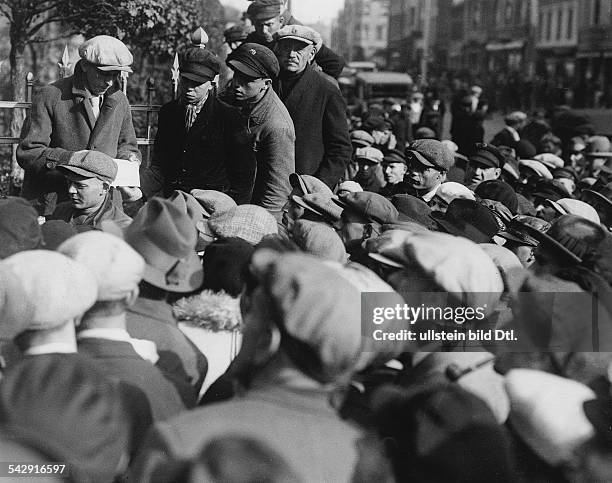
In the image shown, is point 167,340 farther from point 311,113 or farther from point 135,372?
point 311,113

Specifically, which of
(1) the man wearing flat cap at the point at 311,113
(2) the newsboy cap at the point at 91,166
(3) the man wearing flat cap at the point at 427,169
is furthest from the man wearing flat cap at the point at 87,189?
(3) the man wearing flat cap at the point at 427,169

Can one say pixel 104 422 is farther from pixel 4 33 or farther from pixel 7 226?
pixel 4 33

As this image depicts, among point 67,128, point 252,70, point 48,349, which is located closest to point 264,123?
point 252,70

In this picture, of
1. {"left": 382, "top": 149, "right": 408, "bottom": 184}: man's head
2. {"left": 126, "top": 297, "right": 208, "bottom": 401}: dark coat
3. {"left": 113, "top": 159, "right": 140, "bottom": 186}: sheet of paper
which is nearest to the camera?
{"left": 126, "top": 297, "right": 208, "bottom": 401}: dark coat

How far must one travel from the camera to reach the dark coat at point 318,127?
5.64m

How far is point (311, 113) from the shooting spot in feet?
18.6

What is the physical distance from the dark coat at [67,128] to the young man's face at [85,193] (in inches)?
23.9

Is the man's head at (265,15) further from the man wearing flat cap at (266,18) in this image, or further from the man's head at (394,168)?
the man's head at (394,168)

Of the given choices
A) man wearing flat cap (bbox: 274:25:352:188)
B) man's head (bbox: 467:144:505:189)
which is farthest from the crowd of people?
man's head (bbox: 467:144:505:189)

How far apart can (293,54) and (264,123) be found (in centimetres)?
85

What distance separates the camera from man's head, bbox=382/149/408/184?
7.36m

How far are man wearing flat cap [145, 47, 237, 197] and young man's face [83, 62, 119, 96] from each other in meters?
0.36

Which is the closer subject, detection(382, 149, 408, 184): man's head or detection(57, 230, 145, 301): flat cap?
detection(57, 230, 145, 301): flat cap

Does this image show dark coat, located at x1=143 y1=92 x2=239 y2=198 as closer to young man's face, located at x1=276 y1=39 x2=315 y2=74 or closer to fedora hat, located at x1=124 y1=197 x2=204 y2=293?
young man's face, located at x1=276 y1=39 x2=315 y2=74
